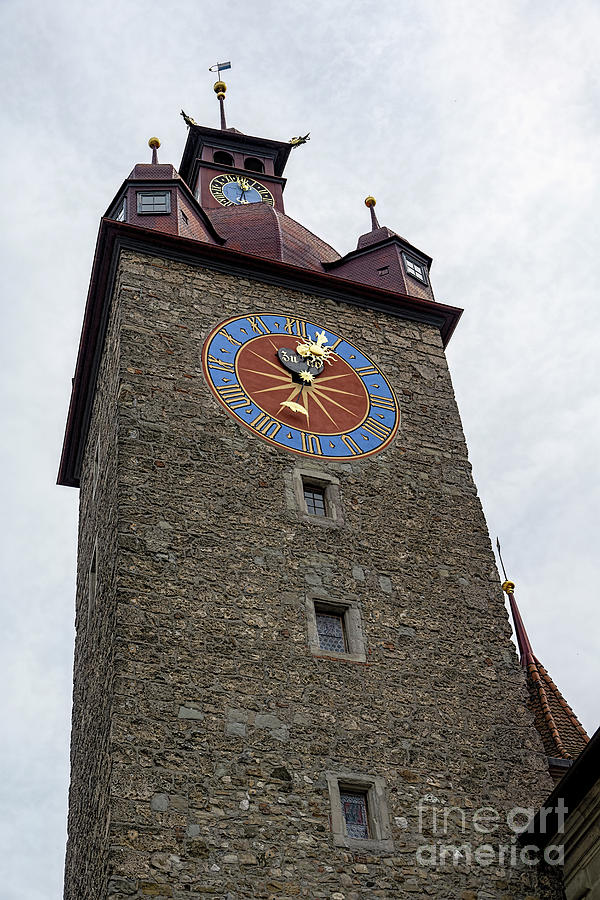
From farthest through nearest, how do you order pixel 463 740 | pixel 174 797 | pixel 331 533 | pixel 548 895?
pixel 331 533 → pixel 463 740 → pixel 548 895 → pixel 174 797

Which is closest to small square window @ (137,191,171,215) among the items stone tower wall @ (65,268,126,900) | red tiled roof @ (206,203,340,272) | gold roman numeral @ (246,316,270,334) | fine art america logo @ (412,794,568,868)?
red tiled roof @ (206,203,340,272)

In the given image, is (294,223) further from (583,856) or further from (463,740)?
(583,856)

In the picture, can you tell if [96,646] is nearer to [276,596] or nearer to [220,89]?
[276,596]

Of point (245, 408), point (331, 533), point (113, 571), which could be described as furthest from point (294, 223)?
point (113, 571)

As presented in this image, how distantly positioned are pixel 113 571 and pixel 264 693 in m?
2.04

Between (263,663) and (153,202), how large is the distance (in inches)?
305

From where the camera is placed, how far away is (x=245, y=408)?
15.0 metres

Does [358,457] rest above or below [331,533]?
above

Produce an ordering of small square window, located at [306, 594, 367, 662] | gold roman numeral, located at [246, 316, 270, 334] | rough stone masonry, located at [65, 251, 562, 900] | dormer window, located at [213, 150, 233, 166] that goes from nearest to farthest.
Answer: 1. rough stone masonry, located at [65, 251, 562, 900]
2. small square window, located at [306, 594, 367, 662]
3. gold roman numeral, located at [246, 316, 270, 334]
4. dormer window, located at [213, 150, 233, 166]

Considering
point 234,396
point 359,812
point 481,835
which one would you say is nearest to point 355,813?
point 359,812

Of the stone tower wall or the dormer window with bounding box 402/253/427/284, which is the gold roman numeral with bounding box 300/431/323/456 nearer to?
the stone tower wall

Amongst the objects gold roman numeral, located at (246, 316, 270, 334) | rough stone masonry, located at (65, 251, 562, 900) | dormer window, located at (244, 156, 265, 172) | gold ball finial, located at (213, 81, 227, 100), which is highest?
gold ball finial, located at (213, 81, 227, 100)

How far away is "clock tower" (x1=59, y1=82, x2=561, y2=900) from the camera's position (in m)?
11.3

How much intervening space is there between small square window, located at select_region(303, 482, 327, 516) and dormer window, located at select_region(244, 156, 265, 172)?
963 centimetres
